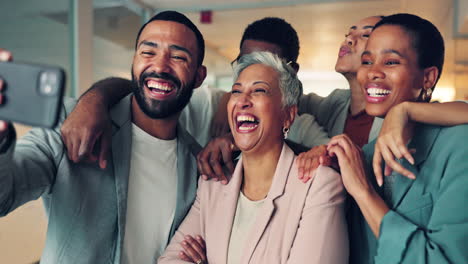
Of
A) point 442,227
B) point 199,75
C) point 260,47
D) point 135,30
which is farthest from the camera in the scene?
point 135,30

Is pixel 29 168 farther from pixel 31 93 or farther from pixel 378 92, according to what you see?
pixel 378 92

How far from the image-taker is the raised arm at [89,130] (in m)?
1.32

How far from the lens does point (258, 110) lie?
1.52 m

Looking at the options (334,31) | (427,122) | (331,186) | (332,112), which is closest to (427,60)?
(427,122)

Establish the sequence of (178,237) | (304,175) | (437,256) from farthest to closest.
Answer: (178,237)
(304,175)
(437,256)

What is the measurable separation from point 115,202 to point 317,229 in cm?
71

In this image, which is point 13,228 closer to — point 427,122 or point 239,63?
point 239,63

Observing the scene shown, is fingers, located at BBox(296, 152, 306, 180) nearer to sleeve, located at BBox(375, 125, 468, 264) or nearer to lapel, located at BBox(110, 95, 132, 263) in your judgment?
sleeve, located at BBox(375, 125, 468, 264)

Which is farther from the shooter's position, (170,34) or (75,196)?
(170,34)

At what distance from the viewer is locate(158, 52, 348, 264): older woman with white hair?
4.22 feet

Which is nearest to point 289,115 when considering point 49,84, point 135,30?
point 49,84

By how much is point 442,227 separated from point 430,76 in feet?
1.67

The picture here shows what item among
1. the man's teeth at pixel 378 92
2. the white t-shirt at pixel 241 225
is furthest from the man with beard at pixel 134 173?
the man's teeth at pixel 378 92

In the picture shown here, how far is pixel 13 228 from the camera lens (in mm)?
3568
